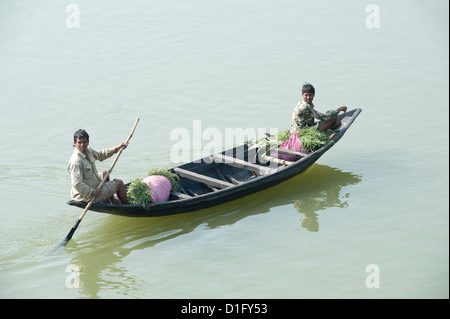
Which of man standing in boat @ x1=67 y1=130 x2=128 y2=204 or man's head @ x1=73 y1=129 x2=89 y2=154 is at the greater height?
man's head @ x1=73 y1=129 x2=89 y2=154

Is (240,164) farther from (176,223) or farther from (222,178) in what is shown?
(176,223)

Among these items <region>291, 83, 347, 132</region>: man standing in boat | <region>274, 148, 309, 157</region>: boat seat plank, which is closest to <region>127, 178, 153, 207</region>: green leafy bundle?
<region>274, 148, 309, 157</region>: boat seat plank

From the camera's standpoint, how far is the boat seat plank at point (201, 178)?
9430mm

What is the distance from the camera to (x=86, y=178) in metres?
8.61

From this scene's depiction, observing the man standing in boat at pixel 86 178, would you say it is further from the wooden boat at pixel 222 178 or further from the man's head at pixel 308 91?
the man's head at pixel 308 91

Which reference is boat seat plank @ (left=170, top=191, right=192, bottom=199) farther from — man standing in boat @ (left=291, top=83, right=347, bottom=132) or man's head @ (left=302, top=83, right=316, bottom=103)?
man's head @ (left=302, top=83, right=316, bottom=103)

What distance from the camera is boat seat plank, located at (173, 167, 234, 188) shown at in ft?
30.9

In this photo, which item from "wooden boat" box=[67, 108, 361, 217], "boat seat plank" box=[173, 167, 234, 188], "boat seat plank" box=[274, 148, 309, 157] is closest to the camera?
"wooden boat" box=[67, 108, 361, 217]

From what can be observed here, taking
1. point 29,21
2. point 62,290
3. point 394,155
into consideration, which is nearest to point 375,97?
point 394,155

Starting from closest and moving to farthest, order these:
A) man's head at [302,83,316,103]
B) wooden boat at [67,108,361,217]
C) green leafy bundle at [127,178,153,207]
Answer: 1. green leafy bundle at [127,178,153,207]
2. wooden boat at [67,108,361,217]
3. man's head at [302,83,316,103]

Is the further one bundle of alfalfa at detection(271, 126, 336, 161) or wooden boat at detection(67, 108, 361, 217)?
bundle of alfalfa at detection(271, 126, 336, 161)

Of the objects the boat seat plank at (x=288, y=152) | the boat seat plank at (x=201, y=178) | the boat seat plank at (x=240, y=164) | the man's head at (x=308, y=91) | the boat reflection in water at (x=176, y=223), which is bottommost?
the boat reflection in water at (x=176, y=223)

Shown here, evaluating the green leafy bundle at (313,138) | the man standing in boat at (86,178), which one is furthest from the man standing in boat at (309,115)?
the man standing in boat at (86,178)

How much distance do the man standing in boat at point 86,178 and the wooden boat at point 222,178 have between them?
5.8 inches
